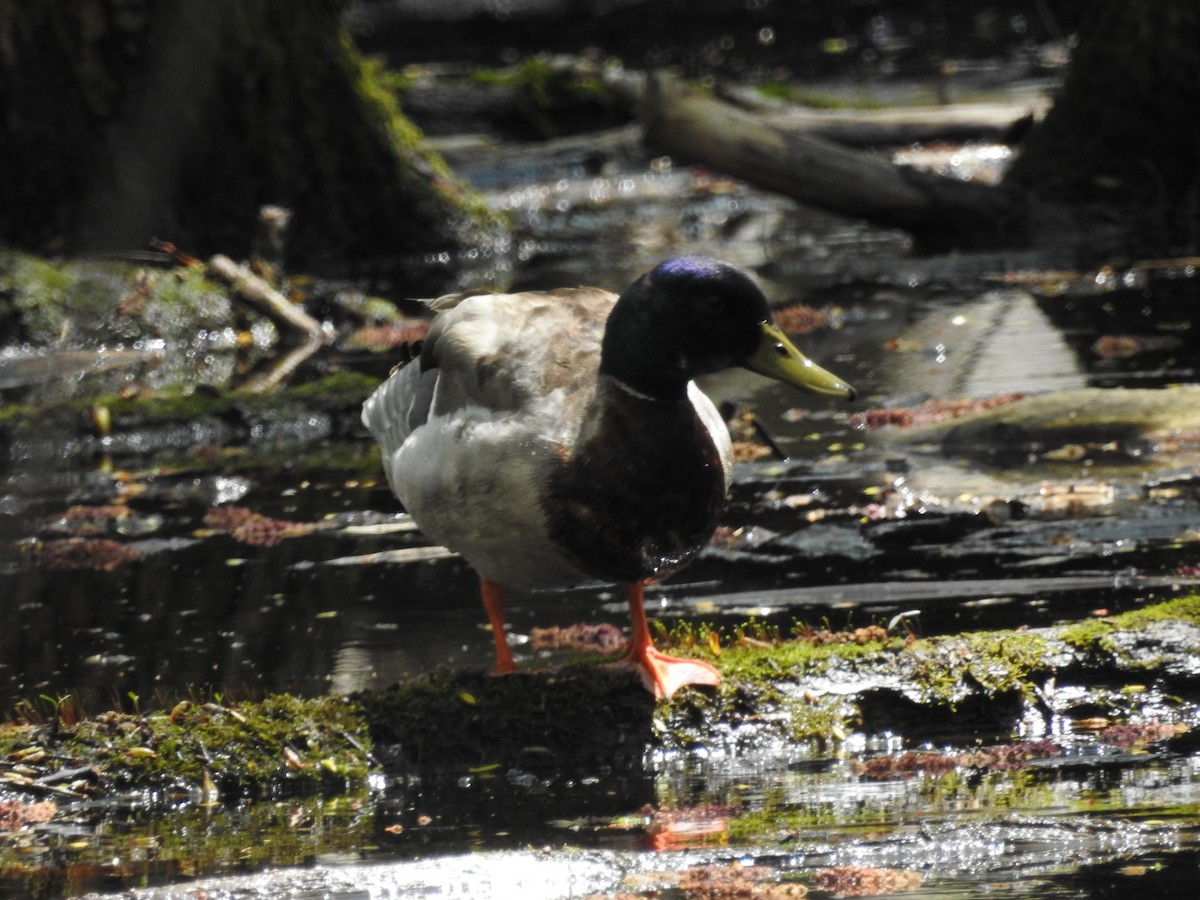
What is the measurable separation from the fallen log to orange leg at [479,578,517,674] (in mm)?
7693

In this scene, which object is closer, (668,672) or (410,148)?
(668,672)

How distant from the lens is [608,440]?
4781 mm

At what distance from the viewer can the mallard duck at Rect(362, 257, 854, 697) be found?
4.79 m

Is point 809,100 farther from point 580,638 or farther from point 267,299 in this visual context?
point 580,638

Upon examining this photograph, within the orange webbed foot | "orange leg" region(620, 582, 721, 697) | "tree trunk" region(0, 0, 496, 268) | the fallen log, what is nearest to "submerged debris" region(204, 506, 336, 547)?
"orange leg" region(620, 582, 721, 697)

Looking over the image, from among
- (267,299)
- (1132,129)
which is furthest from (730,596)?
(1132,129)

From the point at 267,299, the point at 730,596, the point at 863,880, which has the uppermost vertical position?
the point at 267,299

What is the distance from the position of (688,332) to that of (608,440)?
39 centimetres

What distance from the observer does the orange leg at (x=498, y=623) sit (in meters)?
5.43

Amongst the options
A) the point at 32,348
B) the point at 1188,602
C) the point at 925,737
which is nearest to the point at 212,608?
the point at 925,737

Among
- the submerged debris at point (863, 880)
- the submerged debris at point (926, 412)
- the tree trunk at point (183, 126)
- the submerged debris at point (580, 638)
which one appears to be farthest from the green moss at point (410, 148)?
the submerged debris at point (863, 880)

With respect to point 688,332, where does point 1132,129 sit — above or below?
below

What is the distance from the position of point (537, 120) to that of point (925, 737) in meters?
18.8

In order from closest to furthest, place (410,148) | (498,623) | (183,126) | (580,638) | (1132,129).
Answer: (498,623) < (580,638) < (1132,129) < (183,126) < (410,148)
